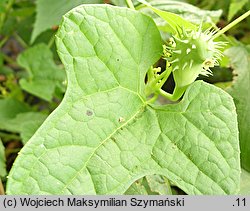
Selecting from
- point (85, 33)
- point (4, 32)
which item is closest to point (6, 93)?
point (4, 32)

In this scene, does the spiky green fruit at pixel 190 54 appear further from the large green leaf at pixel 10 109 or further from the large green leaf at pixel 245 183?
the large green leaf at pixel 10 109

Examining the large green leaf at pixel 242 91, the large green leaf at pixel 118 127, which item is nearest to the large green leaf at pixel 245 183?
the large green leaf at pixel 242 91

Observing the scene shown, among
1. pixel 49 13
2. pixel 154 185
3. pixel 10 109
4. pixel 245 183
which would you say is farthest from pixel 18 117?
pixel 245 183

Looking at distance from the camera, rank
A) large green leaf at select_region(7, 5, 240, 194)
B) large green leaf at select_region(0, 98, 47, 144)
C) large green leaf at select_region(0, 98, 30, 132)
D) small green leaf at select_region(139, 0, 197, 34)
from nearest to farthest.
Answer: large green leaf at select_region(7, 5, 240, 194) → small green leaf at select_region(139, 0, 197, 34) → large green leaf at select_region(0, 98, 47, 144) → large green leaf at select_region(0, 98, 30, 132)

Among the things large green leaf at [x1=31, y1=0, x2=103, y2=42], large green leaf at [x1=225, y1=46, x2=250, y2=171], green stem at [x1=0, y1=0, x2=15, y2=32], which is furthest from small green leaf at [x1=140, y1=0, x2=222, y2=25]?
green stem at [x1=0, y1=0, x2=15, y2=32]

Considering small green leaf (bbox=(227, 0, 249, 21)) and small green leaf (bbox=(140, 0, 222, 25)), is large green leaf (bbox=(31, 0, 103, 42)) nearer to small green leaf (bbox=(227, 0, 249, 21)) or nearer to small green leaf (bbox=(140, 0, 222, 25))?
small green leaf (bbox=(140, 0, 222, 25))

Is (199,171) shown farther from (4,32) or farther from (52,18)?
Answer: (4,32)

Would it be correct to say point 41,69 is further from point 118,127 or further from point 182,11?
point 118,127

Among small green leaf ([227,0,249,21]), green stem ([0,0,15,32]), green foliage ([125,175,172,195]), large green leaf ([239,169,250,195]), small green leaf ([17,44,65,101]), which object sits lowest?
small green leaf ([17,44,65,101])
